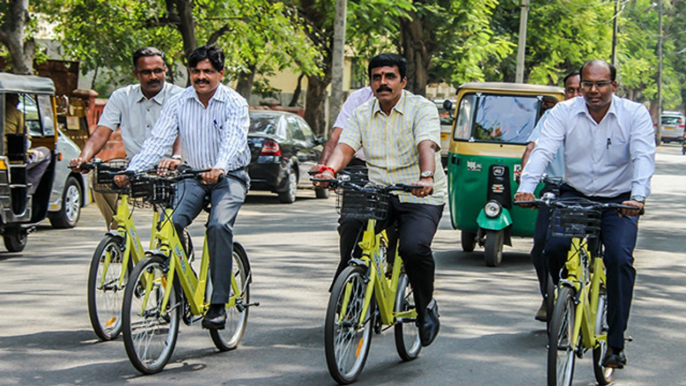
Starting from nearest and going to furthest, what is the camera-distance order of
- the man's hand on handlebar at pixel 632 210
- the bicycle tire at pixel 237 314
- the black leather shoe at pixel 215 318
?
the man's hand on handlebar at pixel 632 210 < the black leather shoe at pixel 215 318 < the bicycle tire at pixel 237 314

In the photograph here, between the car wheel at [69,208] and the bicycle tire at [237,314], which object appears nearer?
the bicycle tire at [237,314]

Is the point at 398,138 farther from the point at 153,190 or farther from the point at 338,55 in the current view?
the point at 338,55

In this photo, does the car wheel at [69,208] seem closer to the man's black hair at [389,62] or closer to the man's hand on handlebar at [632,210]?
the man's black hair at [389,62]

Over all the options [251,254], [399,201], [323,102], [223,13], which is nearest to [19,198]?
[251,254]

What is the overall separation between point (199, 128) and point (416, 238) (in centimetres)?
153

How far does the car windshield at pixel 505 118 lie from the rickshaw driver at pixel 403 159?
5601mm

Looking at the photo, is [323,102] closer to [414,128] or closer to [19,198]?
[19,198]

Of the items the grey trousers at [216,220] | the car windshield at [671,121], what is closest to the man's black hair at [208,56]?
the grey trousers at [216,220]

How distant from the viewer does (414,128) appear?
21.1 ft

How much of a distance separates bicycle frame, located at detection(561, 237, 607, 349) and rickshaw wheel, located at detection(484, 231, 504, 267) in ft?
17.3

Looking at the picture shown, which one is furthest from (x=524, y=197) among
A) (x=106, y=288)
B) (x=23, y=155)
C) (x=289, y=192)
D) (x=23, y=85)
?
(x=289, y=192)

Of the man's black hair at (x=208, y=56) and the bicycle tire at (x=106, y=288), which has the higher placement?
the man's black hair at (x=208, y=56)

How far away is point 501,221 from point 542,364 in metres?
4.81

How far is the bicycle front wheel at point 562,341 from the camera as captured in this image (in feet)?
17.0
